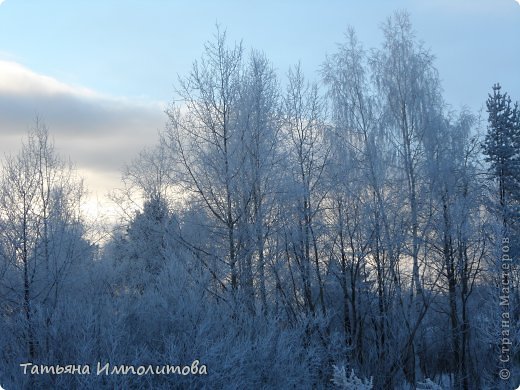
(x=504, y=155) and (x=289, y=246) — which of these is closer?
(x=289, y=246)

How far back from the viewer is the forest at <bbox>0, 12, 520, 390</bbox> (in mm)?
11469

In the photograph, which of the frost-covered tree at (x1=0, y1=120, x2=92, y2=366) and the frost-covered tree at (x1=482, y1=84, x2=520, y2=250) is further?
the frost-covered tree at (x1=482, y1=84, x2=520, y2=250)

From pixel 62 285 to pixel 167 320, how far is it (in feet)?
22.6

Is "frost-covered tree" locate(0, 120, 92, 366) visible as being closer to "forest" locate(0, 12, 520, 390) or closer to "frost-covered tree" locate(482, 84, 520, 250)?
"forest" locate(0, 12, 520, 390)

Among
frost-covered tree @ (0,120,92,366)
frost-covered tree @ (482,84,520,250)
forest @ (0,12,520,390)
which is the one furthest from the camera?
frost-covered tree @ (482,84,520,250)

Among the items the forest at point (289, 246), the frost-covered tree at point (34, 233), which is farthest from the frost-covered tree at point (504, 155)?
the frost-covered tree at point (34, 233)

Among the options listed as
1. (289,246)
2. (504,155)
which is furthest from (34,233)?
(504,155)

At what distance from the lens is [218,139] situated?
571 inches

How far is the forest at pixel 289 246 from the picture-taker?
1147 cm

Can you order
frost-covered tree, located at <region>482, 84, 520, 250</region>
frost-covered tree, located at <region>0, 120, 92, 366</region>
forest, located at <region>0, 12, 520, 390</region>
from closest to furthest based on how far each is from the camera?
1. forest, located at <region>0, 12, 520, 390</region>
2. frost-covered tree, located at <region>0, 120, 92, 366</region>
3. frost-covered tree, located at <region>482, 84, 520, 250</region>

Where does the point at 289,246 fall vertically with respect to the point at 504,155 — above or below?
below

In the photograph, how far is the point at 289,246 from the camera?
58.2ft

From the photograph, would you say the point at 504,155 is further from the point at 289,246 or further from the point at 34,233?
the point at 34,233

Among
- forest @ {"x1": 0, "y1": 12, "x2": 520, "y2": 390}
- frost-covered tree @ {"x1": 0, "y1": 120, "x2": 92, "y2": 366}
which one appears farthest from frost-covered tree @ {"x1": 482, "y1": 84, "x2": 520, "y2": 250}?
frost-covered tree @ {"x1": 0, "y1": 120, "x2": 92, "y2": 366}
